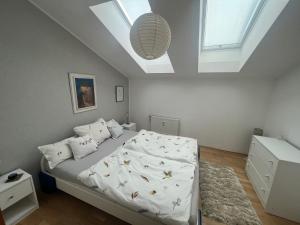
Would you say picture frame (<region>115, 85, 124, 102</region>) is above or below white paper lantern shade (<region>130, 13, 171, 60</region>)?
below

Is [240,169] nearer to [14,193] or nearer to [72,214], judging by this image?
[72,214]

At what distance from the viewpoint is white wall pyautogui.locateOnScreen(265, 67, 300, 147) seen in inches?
79.2

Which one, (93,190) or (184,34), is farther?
(184,34)

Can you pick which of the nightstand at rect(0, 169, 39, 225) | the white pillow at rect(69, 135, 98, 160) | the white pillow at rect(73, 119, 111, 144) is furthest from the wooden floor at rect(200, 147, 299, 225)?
the nightstand at rect(0, 169, 39, 225)

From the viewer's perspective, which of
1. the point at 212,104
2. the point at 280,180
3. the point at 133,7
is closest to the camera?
the point at 280,180

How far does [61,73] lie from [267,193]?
341 cm

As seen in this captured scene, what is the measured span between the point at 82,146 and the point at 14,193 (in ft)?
2.63

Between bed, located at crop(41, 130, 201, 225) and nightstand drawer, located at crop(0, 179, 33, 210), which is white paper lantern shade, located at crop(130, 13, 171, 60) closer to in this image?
bed, located at crop(41, 130, 201, 225)

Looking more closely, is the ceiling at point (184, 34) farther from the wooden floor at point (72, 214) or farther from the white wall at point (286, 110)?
the wooden floor at point (72, 214)

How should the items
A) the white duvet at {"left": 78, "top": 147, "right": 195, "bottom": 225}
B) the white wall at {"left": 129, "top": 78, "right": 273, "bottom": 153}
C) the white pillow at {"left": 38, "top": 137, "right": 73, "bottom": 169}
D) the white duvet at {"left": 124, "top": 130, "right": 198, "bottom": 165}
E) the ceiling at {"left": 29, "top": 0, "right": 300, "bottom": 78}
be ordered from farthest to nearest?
1. the white wall at {"left": 129, "top": 78, "right": 273, "bottom": 153}
2. the white duvet at {"left": 124, "top": 130, "right": 198, "bottom": 165}
3. the white pillow at {"left": 38, "top": 137, "right": 73, "bottom": 169}
4. the ceiling at {"left": 29, "top": 0, "right": 300, "bottom": 78}
5. the white duvet at {"left": 78, "top": 147, "right": 195, "bottom": 225}

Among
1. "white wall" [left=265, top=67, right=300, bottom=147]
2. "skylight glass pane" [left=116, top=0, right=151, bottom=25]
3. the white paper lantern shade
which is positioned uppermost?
"skylight glass pane" [left=116, top=0, right=151, bottom=25]

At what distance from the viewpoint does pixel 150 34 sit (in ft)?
3.48

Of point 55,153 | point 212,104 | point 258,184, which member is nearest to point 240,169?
point 258,184

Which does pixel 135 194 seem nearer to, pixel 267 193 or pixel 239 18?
pixel 267 193
